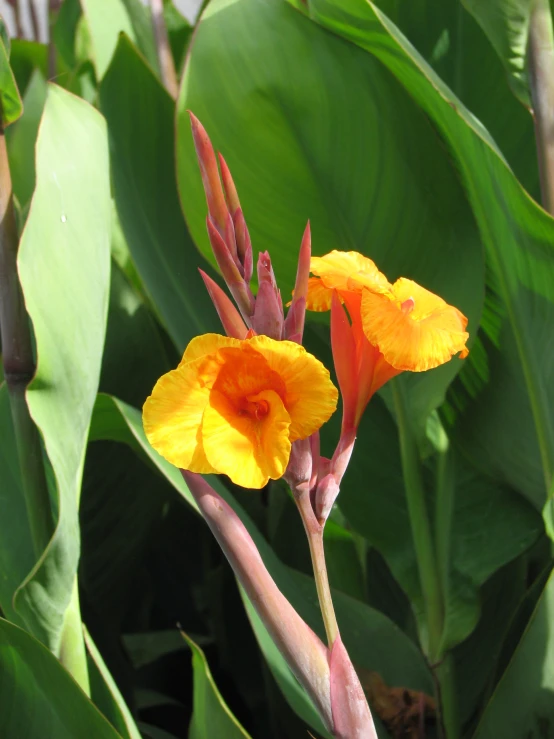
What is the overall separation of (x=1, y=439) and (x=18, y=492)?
46mm

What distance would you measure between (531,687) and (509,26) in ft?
1.47

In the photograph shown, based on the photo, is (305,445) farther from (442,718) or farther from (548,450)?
(442,718)

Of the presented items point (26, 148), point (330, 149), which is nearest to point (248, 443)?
point (330, 149)

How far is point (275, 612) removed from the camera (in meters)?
0.31

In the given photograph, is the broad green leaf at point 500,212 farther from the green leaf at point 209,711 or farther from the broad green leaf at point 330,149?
the green leaf at point 209,711

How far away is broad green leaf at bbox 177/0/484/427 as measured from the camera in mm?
557

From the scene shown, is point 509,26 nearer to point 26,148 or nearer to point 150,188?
point 150,188

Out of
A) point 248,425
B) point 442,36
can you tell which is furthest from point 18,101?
point 442,36

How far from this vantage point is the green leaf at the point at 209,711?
0.44 metres

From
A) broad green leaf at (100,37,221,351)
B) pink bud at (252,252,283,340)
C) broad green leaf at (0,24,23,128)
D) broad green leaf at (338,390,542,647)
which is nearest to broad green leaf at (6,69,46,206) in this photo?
broad green leaf at (100,37,221,351)

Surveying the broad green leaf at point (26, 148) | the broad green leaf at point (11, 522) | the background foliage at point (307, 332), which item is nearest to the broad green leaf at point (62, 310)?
the background foliage at point (307, 332)

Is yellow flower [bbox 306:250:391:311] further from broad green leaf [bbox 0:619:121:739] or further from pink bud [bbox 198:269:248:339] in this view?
broad green leaf [bbox 0:619:121:739]

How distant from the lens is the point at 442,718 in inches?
23.6

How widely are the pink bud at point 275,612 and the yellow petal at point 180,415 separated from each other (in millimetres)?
43
